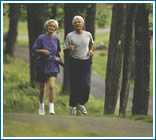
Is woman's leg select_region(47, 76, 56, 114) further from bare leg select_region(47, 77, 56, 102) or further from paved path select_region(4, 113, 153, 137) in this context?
paved path select_region(4, 113, 153, 137)

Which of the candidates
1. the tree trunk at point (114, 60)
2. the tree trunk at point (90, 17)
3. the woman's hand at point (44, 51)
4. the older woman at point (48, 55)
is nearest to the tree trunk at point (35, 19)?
the tree trunk at point (90, 17)

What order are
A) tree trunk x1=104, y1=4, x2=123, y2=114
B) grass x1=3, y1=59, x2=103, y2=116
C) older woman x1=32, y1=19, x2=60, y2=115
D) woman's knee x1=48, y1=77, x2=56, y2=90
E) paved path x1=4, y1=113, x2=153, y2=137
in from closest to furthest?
paved path x1=4, y1=113, x2=153, y2=137 < older woman x1=32, y1=19, x2=60, y2=115 < woman's knee x1=48, y1=77, x2=56, y2=90 < tree trunk x1=104, y1=4, x2=123, y2=114 < grass x1=3, y1=59, x2=103, y2=116

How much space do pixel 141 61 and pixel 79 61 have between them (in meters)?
3.94

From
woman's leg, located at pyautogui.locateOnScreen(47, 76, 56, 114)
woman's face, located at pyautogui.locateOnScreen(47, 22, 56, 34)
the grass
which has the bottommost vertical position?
the grass

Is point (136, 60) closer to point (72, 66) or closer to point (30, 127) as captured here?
point (72, 66)

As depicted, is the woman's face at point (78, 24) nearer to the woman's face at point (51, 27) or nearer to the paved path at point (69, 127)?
the woman's face at point (51, 27)

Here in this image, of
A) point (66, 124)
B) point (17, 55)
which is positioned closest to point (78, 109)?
point (66, 124)

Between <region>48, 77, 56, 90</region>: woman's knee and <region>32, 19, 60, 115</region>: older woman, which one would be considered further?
<region>48, 77, 56, 90</region>: woman's knee

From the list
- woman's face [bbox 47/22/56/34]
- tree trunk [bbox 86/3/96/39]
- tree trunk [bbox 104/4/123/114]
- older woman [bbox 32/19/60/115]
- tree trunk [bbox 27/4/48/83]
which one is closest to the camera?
woman's face [bbox 47/22/56/34]

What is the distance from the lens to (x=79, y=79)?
562 inches

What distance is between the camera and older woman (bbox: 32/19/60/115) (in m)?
13.6

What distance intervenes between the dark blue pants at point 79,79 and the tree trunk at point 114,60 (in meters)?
2.98

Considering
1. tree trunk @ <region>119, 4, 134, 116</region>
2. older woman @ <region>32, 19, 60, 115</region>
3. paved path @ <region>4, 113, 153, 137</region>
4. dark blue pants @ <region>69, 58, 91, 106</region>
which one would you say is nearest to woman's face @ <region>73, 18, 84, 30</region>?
older woman @ <region>32, 19, 60, 115</region>

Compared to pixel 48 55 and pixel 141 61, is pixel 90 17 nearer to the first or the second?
pixel 141 61
